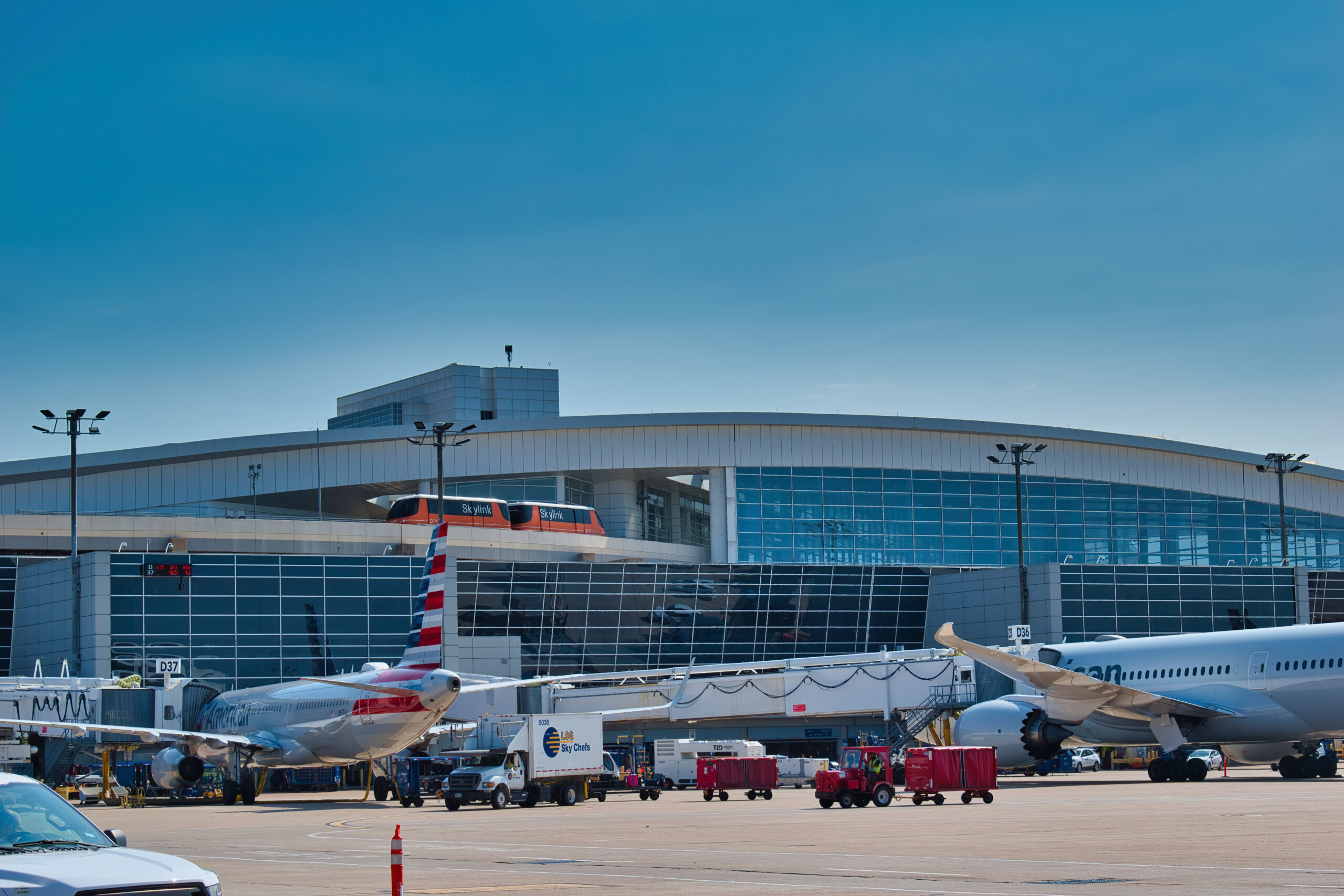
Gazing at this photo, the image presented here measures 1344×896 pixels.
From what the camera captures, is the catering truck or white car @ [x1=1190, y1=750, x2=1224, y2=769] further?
white car @ [x1=1190, y1=750, x2=1224, y2=769]

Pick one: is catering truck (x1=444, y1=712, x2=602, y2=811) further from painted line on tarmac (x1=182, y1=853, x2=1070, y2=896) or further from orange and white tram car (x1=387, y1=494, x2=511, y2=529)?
orange and white tram car (x1=387, y1=494, x2=511, y2=529)

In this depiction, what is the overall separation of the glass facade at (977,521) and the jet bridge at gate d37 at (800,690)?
3101 cm

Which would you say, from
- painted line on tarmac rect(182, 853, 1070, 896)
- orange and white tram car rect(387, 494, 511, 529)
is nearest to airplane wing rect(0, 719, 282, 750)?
painted line on tarmac rect(182, 853, 1070, 896)

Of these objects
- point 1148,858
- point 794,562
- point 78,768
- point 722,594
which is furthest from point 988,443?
point 1148,858

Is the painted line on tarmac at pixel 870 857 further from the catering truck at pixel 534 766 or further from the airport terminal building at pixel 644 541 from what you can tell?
the airport terminal building at pixel 644 541

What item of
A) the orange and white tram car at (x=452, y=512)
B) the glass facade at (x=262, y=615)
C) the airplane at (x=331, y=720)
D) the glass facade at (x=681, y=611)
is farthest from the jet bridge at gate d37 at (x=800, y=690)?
the orange and white tram car at (x=452, y=512)

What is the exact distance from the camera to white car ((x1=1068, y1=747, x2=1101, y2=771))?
2522 inches

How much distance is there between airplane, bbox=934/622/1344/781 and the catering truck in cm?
1077

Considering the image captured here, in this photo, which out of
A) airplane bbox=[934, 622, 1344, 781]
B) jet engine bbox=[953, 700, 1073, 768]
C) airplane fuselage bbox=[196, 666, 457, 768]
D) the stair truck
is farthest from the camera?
jet engine bbox=[953, 700, 1073, 768]

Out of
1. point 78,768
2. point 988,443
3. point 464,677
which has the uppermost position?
point 988,443

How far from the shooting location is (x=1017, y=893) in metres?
14.2

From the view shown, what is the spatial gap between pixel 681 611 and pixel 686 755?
30169 mm

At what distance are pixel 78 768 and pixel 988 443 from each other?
201 feet

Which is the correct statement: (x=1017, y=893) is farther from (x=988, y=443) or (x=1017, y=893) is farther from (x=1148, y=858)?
(x=988, y=443)
